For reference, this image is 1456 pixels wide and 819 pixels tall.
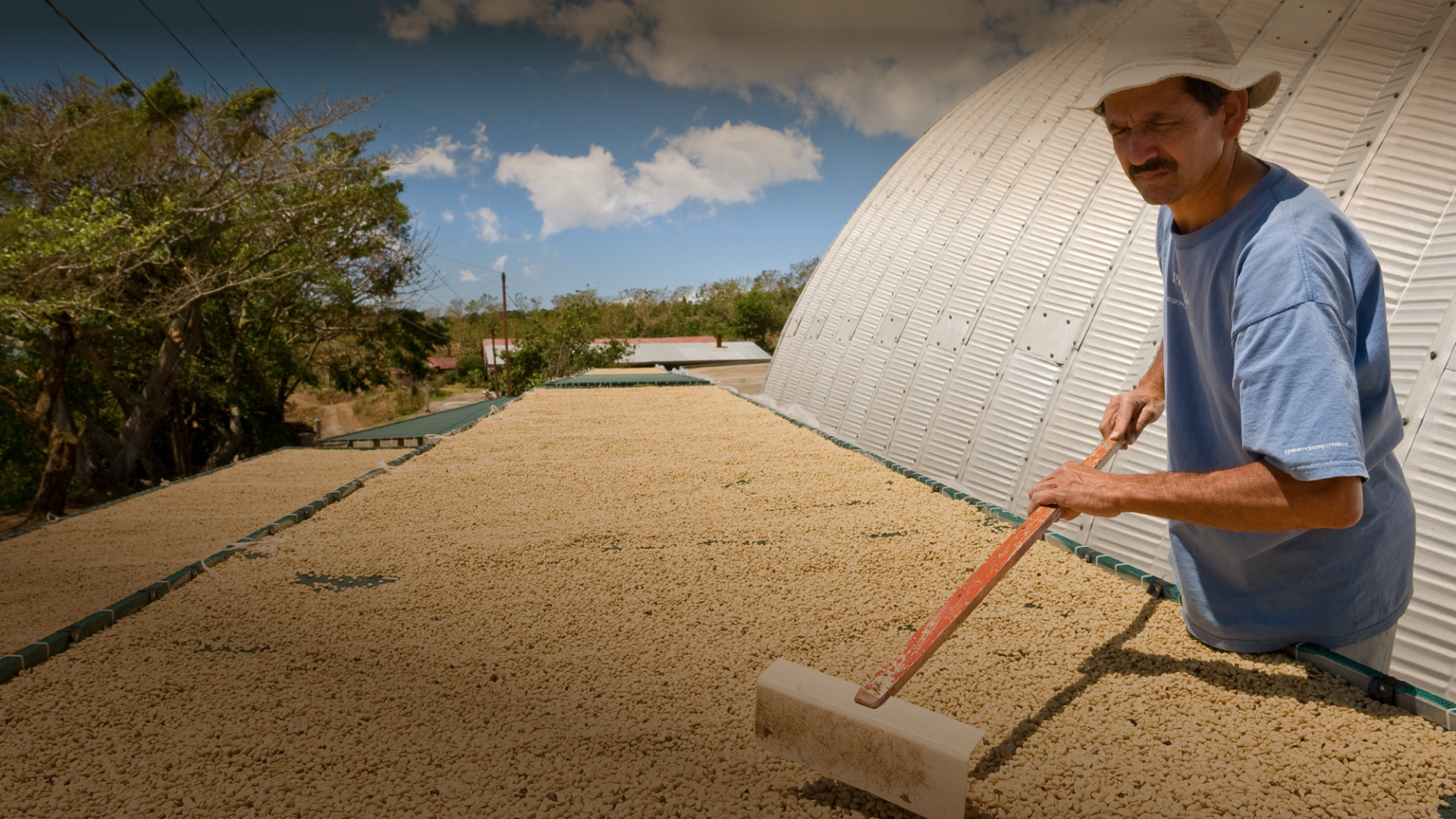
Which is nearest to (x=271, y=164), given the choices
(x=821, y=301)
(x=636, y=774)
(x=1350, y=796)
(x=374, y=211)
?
(x=374, y=211)

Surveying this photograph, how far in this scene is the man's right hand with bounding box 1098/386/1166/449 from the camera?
7.77 ft

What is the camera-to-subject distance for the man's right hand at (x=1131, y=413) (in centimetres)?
237

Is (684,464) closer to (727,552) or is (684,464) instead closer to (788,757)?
(727,552)

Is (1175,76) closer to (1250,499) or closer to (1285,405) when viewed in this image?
(1285,405)

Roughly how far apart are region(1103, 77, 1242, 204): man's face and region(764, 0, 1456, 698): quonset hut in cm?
284

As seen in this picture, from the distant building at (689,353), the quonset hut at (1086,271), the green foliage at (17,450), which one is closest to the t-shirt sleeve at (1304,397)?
the quonset hut at (1086,271)

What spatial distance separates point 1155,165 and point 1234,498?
0.78 meters

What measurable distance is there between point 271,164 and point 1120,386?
60.1ft

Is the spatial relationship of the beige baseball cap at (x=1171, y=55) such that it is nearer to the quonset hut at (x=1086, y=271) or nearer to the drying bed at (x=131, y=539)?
the quonset hut at (x=1086, y=271)

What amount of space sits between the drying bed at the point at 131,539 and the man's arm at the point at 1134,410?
4.62 meters

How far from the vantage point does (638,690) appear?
Result: 2279 millimetres

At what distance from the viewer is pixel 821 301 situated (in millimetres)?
10375

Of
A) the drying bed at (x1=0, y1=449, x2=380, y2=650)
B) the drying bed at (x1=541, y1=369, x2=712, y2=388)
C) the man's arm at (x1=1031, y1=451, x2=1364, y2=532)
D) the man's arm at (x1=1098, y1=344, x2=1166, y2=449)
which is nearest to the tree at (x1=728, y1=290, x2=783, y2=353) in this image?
the drying bed at (x1=541, y1=369, x2=712, y2=388)

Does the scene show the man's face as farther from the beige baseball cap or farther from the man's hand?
the man's hand
